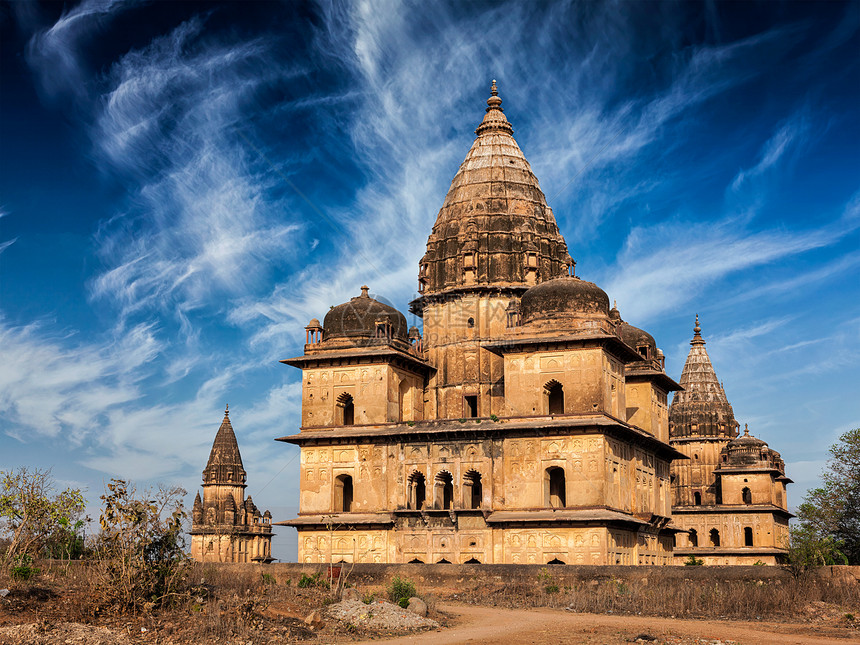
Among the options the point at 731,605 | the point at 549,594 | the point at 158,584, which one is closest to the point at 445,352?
the point at 549,594

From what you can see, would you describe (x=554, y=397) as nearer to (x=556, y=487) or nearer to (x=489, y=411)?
(x=489, y=411)

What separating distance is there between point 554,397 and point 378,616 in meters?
23.0

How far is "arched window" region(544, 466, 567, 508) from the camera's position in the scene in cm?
4144

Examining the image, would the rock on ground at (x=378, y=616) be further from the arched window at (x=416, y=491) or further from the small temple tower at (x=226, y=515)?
the small temple tower at (x=226, y=515)

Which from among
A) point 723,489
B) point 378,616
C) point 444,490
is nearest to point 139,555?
point 378,616

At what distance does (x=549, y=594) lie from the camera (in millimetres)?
29156

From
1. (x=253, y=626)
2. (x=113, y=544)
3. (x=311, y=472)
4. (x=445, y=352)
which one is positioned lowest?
(x=253, y=626)

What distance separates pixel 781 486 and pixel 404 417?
30.8m

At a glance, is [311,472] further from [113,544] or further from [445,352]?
[113,544]

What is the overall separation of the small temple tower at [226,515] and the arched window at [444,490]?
29539mm

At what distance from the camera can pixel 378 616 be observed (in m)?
22.0

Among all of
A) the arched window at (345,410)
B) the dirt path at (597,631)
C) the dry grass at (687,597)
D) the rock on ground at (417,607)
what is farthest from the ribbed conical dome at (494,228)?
the rock on ground at (417,607)

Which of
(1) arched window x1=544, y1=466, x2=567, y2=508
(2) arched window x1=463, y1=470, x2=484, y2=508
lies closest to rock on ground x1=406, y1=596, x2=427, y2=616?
(1) arched window x1=544, y1=466, x2=567, y2=508

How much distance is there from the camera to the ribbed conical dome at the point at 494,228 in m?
48.0
